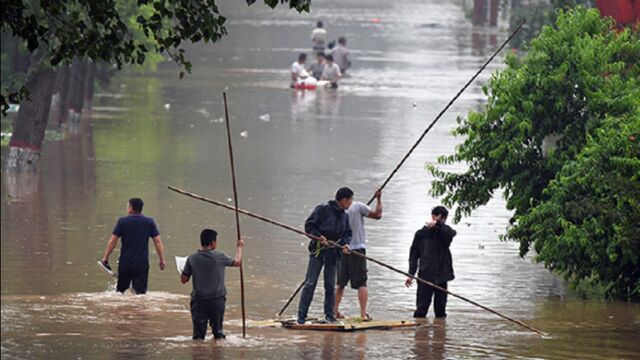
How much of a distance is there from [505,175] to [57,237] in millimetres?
5735

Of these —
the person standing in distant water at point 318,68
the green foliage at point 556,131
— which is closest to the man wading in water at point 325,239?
the green foliage at point 556,131

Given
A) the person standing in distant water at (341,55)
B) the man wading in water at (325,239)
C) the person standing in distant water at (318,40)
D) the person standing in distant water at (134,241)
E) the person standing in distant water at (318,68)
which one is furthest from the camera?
the person standing in distant water at (318,40)

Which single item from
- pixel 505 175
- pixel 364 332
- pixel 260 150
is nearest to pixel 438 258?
pixel 364 332

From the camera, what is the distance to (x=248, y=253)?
20625 millimetres

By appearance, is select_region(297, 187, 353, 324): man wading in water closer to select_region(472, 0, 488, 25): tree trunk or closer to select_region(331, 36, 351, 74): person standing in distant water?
select_region(331, 36, 351, 74): person standing in distant water

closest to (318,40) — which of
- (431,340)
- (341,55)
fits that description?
(341,55)

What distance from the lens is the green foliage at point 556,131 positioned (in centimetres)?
1756

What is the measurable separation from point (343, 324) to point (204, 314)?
151cm

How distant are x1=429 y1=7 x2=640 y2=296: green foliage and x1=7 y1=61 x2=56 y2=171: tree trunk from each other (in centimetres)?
923

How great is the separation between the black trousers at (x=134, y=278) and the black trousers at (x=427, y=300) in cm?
261

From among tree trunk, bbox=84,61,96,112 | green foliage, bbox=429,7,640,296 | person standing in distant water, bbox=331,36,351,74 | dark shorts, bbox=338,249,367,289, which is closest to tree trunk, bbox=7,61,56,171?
tree trunk, bbox=84,61,96,112

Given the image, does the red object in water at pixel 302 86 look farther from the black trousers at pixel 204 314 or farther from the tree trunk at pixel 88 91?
the black trousers at pixel 204 314

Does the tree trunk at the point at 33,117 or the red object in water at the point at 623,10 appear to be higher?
the red object in water at the point at 623,10

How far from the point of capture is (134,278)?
16797 mm
